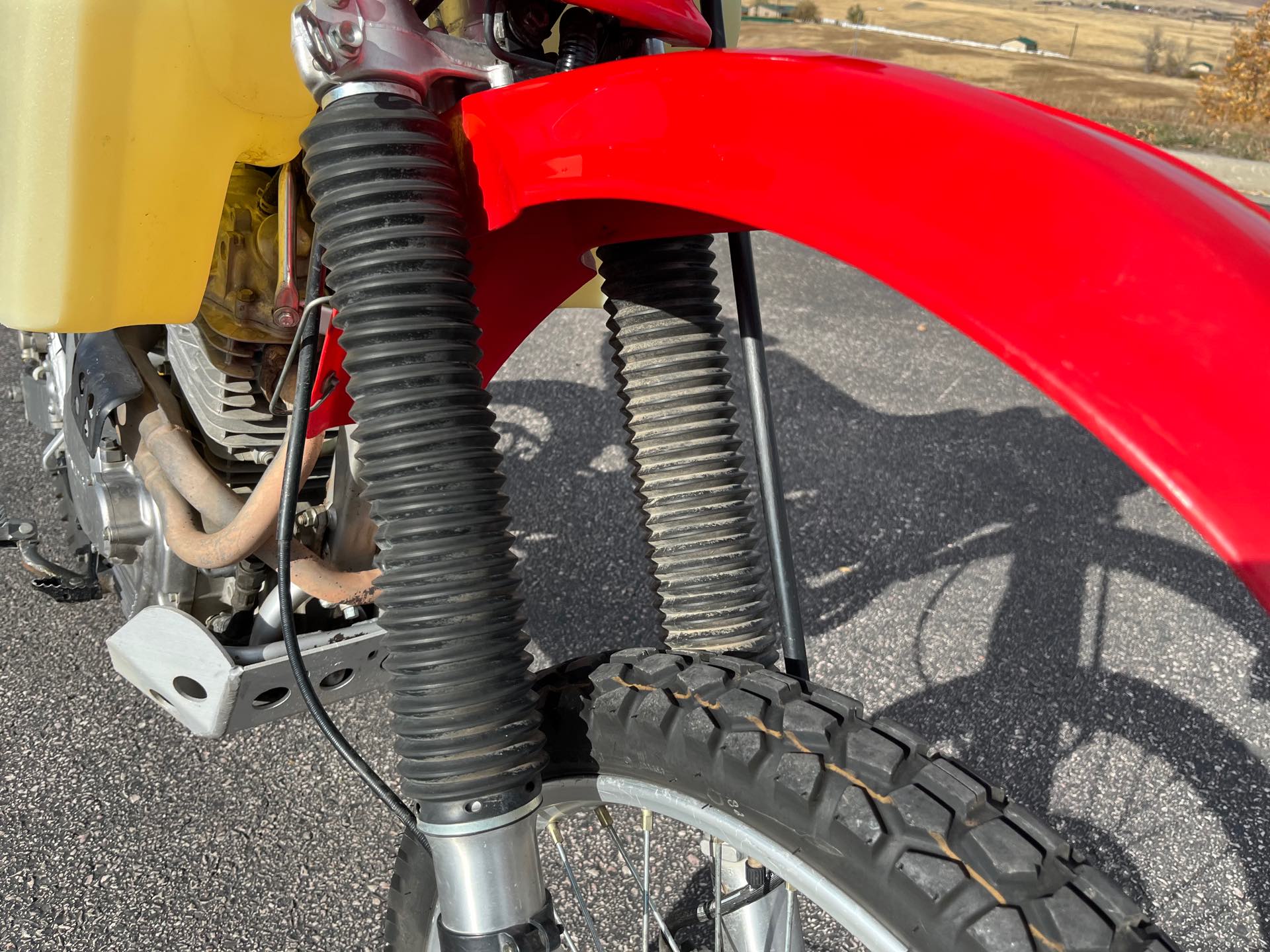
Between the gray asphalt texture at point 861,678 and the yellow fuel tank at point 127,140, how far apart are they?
1.00 meters

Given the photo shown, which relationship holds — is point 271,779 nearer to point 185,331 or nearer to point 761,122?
point 185,331

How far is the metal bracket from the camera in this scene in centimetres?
82

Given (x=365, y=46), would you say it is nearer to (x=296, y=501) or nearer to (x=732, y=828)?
(x=296, y=501)

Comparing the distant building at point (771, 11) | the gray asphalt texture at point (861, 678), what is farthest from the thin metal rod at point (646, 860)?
the distant building at point (771, 11)

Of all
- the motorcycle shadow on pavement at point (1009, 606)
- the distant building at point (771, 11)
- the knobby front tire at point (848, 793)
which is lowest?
the distant building at point (771, 11)

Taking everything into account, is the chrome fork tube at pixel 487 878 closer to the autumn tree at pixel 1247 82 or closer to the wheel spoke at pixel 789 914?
the wheel spoke at pixel 789 914

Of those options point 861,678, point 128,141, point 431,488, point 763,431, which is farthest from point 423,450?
point 861,678

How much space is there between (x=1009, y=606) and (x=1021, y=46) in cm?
1981

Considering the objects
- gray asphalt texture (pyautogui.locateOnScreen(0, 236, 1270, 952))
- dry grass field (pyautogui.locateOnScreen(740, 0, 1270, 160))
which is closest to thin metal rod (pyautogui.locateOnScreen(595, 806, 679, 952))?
gray asphalt texture (pyautogui.locateOnScreen(0, 236, 1270, 952))

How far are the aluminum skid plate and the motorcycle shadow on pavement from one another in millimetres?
757

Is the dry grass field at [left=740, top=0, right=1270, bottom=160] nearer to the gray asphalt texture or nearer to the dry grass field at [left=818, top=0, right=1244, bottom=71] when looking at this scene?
the dry grass field at [left=818, top=0, right=1244, bottom=71]

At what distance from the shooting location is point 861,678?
2.14 metres

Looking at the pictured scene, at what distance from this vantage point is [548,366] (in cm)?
363

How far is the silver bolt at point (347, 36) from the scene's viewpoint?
2.69ft
